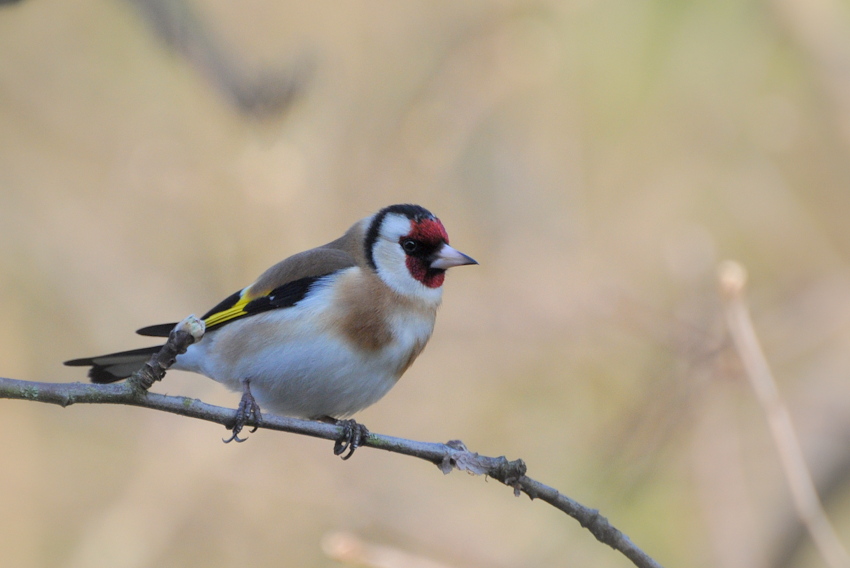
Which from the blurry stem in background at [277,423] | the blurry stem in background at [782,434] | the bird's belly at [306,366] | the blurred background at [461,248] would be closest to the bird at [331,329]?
the bird's belly at [306,366]

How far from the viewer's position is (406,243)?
4.68m

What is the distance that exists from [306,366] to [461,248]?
372cm

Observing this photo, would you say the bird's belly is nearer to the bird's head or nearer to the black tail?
the bird's head

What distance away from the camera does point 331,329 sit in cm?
419

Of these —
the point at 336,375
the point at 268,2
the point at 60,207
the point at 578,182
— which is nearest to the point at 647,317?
the point at 578,182

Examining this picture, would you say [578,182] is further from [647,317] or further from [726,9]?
[726,9]

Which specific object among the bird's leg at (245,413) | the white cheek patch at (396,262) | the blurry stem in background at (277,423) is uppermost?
the white cheek patch at (396,262)

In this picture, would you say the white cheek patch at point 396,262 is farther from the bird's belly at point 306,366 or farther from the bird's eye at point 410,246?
the bird's belly at point 306,366

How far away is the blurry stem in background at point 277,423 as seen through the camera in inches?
97.7

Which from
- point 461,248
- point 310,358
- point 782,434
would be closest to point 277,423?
point 310,358

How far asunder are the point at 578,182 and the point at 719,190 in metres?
1.32

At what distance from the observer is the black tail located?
14.7 ft

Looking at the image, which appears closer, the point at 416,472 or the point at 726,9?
the point at 416,472

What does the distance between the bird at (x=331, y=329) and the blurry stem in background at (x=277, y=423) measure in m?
0.83
